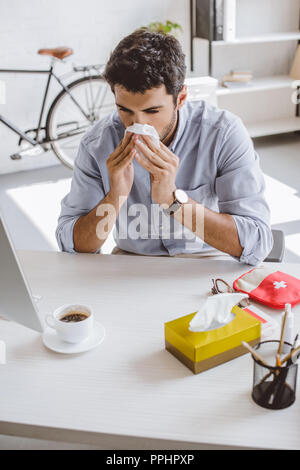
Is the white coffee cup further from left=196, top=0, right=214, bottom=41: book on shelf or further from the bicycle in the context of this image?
left=196, top=0, right=214, bottom=41: book on shelf

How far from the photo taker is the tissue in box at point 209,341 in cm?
93

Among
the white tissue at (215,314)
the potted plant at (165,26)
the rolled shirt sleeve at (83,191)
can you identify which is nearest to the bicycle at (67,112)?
the potted plant at (165,26)

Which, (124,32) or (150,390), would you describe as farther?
(124,32)

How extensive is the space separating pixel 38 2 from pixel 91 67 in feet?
1.85

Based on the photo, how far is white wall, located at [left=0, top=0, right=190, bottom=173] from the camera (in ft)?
12.2

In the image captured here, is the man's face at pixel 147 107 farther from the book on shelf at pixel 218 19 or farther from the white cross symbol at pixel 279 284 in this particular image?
the book on shelf at pixel 218 19

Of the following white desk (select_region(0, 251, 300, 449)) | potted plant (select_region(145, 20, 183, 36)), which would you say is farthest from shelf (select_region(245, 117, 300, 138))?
white desk (select_region(0, 251, 300, 449))

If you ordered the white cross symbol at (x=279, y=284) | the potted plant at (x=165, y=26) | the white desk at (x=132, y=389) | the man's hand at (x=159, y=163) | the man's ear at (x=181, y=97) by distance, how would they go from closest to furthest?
the white desk at (x=132, y=389), the white cross symbol at (x=279, y=284), the man's hand at (x=159, y=163), the man's ear at (x=181, y=97), the potted plant at (x=165, y=26)

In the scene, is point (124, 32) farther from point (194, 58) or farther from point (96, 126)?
point (96, 126)

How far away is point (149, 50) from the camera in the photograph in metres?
1.39

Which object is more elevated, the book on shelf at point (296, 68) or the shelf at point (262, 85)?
the book on shelf at point (296, 68)

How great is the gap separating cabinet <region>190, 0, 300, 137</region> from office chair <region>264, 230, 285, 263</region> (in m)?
2.63
